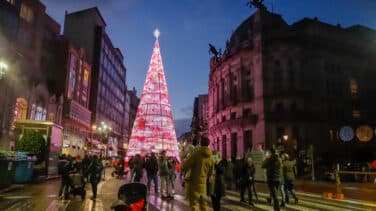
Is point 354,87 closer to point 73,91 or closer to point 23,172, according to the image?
point 73,91

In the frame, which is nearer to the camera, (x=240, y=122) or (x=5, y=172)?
(x=5, y=172)

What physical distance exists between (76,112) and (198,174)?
45227 millimetres

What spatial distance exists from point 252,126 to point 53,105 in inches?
1038

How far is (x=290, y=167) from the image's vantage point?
1240cm

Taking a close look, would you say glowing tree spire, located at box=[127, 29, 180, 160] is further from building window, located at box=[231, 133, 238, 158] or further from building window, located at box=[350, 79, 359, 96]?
building window, located at box=[350, 79, 359, 96]

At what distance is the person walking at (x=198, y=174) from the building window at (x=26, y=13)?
114 feet

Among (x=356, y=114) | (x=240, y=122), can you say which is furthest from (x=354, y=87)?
(x=240, y=122)

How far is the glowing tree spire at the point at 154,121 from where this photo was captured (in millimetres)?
38031

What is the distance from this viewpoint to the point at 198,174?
20.9 ft

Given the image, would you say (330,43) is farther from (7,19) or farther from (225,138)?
(7,19)

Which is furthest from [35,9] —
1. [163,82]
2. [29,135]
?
[29,135]

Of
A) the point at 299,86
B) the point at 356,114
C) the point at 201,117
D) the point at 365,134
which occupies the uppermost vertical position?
the point at 201,117

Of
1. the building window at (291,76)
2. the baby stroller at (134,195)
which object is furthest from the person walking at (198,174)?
the building window at (291,76)

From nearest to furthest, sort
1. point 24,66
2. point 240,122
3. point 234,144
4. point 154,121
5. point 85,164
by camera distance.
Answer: point 85,164
point 24,66
point 154,121
point 240,122
point 234,144
